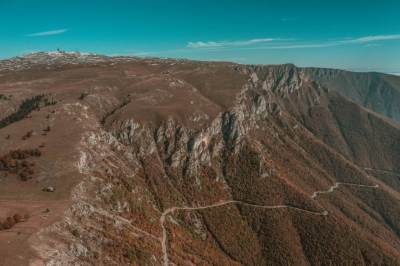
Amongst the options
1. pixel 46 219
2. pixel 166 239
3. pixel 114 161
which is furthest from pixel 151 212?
pixel 46 219

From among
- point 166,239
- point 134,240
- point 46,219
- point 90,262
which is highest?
→ point 46,219

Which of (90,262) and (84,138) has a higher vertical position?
(84,138)

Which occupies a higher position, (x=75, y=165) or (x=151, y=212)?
(x=75, y=165)

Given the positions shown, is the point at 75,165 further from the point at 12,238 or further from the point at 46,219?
the point at 12,238

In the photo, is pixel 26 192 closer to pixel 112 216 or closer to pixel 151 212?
pixel 112 216

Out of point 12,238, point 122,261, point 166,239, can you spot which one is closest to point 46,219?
point 12,238

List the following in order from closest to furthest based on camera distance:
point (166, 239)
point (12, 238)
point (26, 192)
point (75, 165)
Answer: point (12, 238), point (26, 192), point (75, 165), point (166, 239)

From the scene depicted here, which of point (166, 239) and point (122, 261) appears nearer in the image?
point (122, 261)

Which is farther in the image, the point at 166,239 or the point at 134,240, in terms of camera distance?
the point at 166,239

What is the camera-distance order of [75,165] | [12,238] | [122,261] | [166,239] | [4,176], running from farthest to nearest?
[166,239]
[75,165]
[4,176]
[122,261]
[12,238]

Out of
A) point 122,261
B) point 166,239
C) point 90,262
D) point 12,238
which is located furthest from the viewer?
point 166,239
